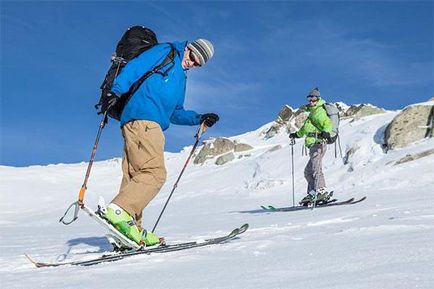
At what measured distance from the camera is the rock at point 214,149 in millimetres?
33125

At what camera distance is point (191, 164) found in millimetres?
34062

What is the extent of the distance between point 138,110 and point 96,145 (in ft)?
1.59

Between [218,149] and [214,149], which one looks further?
[218,149]

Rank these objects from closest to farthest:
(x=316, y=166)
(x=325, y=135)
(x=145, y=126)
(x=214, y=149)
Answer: (x=145, y=126), (x=325, y=135), (x=316, y=166), (x=214, y=149)

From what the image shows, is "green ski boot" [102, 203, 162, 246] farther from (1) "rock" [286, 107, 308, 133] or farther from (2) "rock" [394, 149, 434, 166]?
(1) "rock" [286, 107, 308, 133]

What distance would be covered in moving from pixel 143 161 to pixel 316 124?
5.68 m

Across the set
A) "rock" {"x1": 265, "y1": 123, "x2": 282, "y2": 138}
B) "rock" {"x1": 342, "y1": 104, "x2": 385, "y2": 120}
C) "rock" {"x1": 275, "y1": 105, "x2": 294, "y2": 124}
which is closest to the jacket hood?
"rock" {"x1": 342, "y1": 104, "x2": 385, "y2": 120}

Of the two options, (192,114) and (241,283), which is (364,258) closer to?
(241,283)

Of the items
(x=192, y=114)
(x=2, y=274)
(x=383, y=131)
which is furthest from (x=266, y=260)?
(x=383, y=131)

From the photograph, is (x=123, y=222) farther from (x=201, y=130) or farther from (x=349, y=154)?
(x=349, y=154)

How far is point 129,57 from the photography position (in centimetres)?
443


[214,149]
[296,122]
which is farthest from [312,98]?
[296,122]

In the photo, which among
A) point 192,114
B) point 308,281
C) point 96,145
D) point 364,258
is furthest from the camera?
point 192,114

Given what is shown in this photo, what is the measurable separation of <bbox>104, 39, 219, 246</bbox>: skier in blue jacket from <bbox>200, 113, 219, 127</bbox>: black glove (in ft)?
1.27
